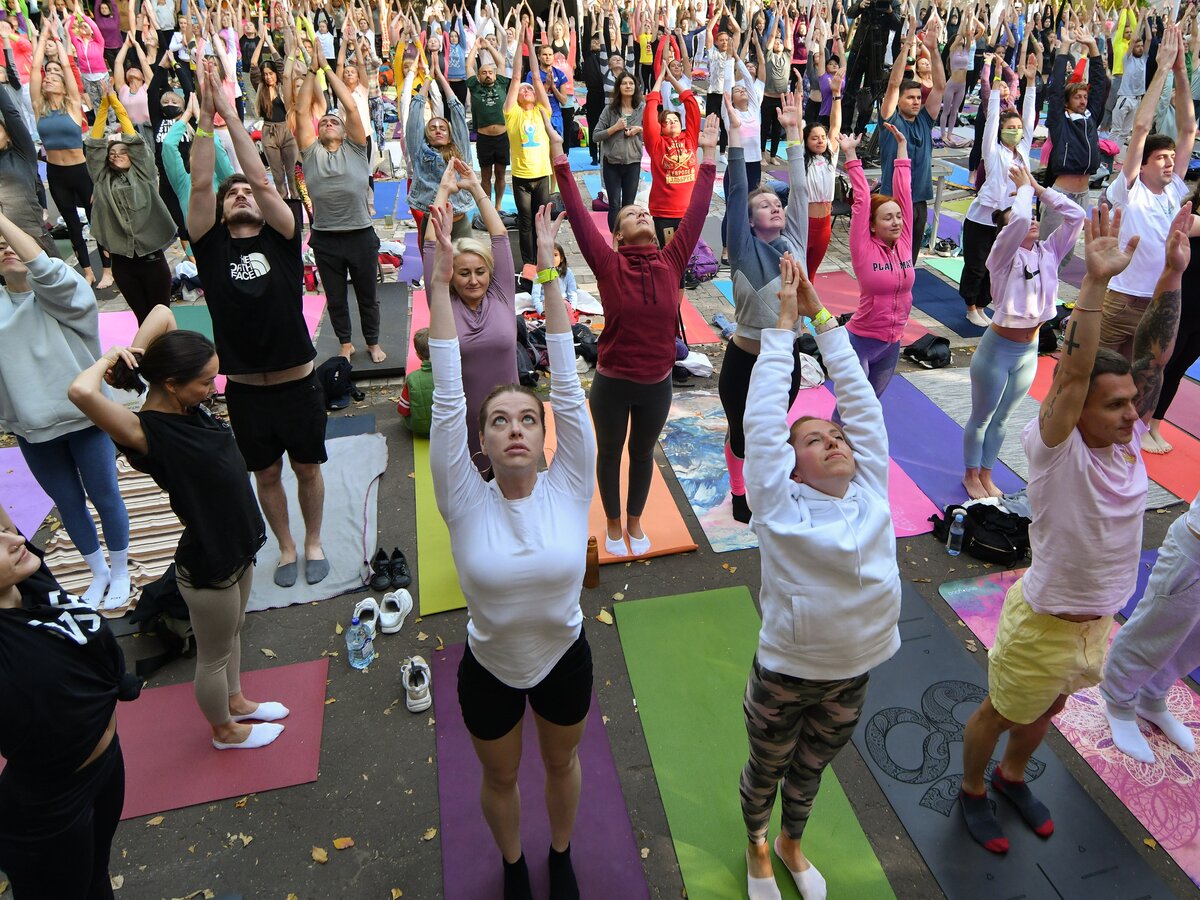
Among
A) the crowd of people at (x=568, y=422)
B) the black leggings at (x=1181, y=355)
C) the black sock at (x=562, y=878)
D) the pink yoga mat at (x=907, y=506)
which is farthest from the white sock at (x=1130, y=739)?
the black leggings at (x=1181, y=355)

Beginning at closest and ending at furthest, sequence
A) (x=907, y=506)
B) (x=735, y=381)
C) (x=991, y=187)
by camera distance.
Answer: (x=735, y=381), (x=907, y=506), (x=991, y=187)

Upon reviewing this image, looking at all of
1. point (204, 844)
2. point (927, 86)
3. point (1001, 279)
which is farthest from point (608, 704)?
point (927, 86)

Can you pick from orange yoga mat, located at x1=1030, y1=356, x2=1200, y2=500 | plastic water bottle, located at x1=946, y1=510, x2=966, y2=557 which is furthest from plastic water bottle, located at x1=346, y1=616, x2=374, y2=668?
Answer: orange yoga mat, located at x1=1030, y1=356, x2=1200, y2=500

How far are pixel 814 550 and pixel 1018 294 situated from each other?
10.6ft

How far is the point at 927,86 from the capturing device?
8414 millimetres

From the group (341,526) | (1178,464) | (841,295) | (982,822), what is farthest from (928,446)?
(341,526)

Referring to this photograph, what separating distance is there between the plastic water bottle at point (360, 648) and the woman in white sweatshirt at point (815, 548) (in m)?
2.18

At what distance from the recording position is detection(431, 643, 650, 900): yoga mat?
2967 mm

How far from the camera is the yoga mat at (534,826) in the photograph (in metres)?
2.97

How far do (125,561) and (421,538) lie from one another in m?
1.65

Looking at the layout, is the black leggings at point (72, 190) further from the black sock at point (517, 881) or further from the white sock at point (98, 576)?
the black sock at point (517, 881)

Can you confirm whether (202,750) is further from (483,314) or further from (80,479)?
(483,314)

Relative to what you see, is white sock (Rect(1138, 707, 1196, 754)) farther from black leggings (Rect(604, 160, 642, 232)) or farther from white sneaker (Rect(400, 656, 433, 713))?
black leggings (Rect(604, 160, 642, 232))

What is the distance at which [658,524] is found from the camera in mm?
5027
